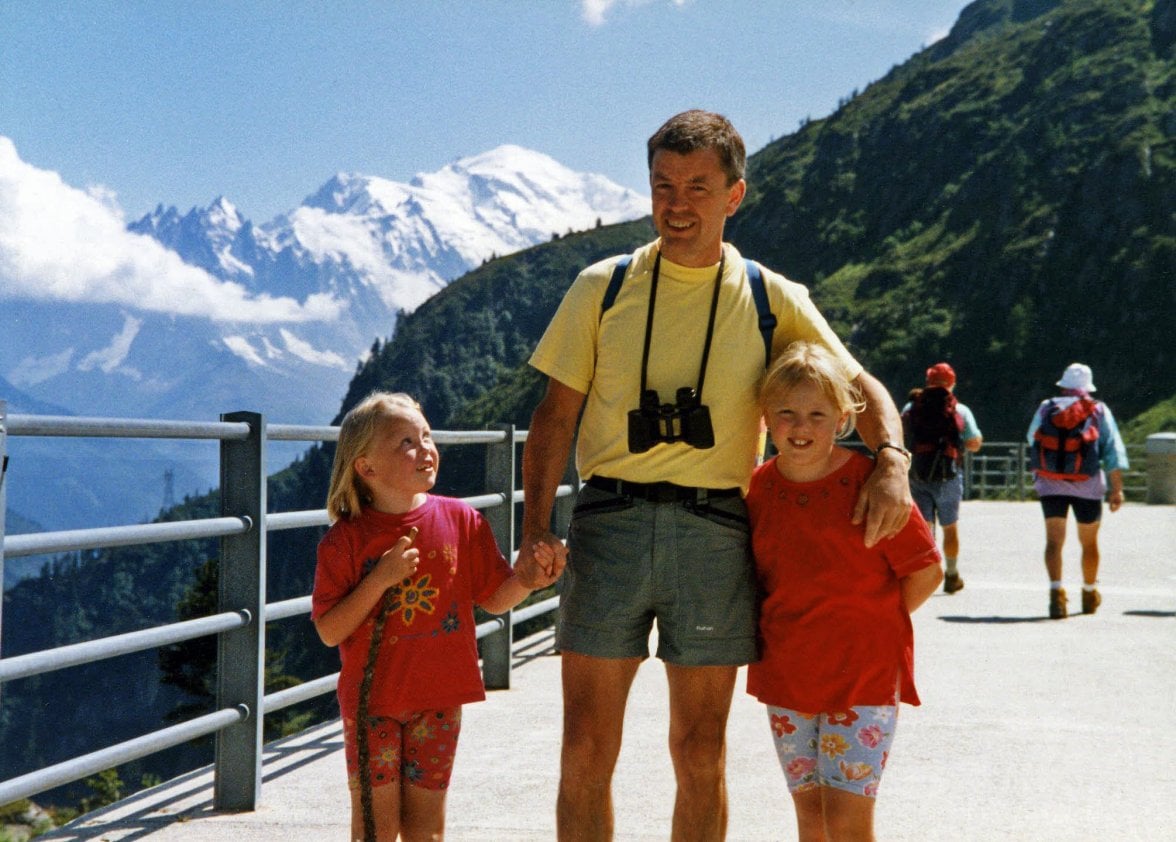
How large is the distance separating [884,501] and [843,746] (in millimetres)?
564

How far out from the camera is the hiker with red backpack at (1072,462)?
9922 mm

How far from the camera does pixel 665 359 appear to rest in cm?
342

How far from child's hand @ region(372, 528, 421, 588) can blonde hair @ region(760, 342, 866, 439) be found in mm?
866

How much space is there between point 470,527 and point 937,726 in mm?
3455

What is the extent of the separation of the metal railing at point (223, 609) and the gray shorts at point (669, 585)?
1.31m

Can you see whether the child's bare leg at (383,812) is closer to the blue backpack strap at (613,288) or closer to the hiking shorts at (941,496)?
the blue backpack strap at (613,288)

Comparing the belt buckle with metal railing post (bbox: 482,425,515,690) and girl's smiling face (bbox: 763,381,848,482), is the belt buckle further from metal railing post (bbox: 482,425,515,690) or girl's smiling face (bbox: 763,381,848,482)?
metal railing post (bbox: 482,425,515,690)

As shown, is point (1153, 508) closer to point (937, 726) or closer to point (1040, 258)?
point (937, 726)

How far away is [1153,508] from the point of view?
23.0m

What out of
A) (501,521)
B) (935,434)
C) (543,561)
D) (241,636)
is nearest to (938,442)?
(935,434)

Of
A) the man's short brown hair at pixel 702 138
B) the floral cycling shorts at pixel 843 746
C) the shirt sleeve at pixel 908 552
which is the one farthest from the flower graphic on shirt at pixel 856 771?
the man's short brown hair at pixel 702 138

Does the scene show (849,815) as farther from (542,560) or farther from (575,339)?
(575,339)

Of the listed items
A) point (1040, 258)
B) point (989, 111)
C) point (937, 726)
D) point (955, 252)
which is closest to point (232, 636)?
point (937, 726)

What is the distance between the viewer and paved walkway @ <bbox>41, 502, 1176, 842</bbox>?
4.64 metres
